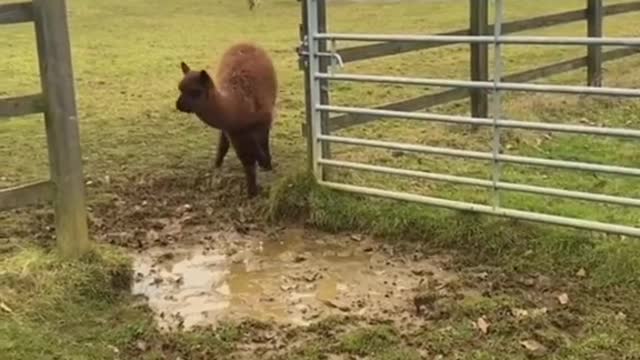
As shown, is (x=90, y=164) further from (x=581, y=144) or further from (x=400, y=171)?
(x=581, y=144)

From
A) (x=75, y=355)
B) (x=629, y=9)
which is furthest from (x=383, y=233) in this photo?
(x=629, y=9)

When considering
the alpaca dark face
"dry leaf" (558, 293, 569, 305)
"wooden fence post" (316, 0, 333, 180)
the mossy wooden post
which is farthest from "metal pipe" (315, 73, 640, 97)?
the mossy wooden post

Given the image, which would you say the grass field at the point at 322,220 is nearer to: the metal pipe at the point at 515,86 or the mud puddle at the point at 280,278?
the mud puddle at the point at 280,278

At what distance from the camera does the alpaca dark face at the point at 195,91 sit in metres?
6.66

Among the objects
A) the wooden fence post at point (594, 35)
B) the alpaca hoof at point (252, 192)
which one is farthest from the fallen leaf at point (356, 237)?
the wooden fence post at point (594, 35)

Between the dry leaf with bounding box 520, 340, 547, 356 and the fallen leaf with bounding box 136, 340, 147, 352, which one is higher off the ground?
the fallen leaf with bounding box 136, 340, 147, 352

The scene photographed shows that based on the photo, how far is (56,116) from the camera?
5.02 m

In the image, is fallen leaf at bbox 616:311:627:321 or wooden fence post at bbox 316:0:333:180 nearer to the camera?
fallen leaf at bbox 616:311:627:321

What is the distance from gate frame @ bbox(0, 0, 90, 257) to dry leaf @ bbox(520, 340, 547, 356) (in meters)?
2.30

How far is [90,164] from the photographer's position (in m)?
7.90

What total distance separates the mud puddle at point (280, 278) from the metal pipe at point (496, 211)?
0.39 m

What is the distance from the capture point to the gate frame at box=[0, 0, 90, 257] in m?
4.89

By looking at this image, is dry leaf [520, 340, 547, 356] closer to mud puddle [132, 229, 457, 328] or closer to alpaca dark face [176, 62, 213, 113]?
→ mud puddle [132, 229, 457, 328]

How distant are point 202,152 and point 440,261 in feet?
10.5
